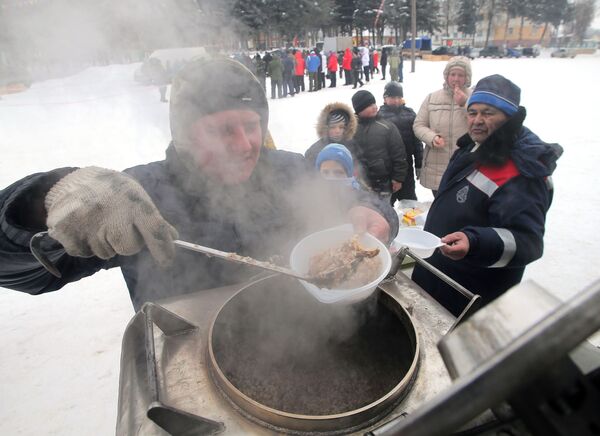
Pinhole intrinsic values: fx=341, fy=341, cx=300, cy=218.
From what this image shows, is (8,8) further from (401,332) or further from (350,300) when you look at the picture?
(401,332)

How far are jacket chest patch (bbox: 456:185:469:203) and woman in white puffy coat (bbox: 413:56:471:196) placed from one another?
5.07 feet

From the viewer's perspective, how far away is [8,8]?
1125mm

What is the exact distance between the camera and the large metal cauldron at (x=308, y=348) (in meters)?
1.34

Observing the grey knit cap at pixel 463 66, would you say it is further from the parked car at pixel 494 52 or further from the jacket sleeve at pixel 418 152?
the parked car at pixel 494 52

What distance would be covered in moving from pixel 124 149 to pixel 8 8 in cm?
672

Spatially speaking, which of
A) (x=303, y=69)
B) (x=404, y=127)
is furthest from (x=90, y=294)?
(x=303, y=69)

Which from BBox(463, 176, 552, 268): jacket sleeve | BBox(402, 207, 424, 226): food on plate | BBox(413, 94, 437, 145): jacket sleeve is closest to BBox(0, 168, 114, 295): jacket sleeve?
BBox(463, 176, 552, 268): jacket sleeve

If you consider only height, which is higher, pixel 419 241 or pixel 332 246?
pixel 332 246

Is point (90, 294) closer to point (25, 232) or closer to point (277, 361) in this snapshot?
point (25, 232)

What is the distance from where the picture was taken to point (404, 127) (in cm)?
419

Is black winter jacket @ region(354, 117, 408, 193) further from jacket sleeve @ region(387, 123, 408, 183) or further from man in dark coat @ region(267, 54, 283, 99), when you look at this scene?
man in dark coat @ region(267, 54, 283, 99)

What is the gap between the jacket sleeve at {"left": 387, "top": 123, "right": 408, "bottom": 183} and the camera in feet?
12.7

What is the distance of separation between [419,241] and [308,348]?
3.32 ft

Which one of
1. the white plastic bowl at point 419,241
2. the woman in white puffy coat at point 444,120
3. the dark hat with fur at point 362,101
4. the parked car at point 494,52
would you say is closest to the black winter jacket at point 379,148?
the dark hat with fur at point 362,101
